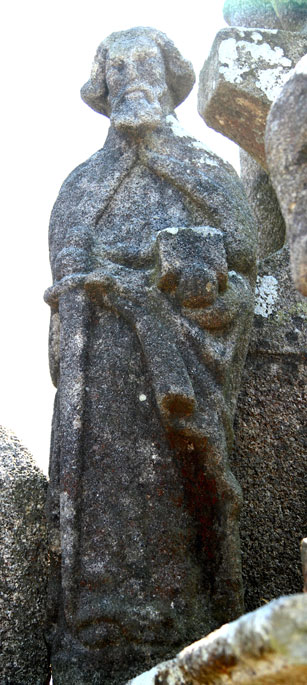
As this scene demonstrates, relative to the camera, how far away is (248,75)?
14.6 feet

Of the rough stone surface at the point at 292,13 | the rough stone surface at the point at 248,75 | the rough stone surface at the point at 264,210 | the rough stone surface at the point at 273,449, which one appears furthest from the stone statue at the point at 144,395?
the rough stone surface at the point at 292,13

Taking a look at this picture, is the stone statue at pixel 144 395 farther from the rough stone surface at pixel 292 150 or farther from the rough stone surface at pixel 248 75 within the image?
the rough stone surface at pixel 292 150

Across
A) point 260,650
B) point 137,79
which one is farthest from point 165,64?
point 260,650

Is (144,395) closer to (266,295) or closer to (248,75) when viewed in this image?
(266,295)

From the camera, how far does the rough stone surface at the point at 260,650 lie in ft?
5.37

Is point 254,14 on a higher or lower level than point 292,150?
higher

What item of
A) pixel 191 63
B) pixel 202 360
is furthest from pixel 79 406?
pixel 191 63

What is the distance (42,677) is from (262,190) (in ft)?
10.0

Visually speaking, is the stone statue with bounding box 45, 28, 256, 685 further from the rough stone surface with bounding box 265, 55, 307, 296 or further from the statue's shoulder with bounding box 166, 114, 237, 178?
the rough stone surface with bounding box 265, 55, 307, 296

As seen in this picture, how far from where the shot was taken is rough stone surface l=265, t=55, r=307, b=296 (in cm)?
201

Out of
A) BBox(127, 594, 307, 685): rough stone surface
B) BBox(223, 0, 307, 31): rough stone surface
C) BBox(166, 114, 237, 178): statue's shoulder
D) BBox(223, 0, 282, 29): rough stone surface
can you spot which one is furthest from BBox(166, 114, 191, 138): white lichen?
BBox(127, 594, 307, 685): rough stone surface

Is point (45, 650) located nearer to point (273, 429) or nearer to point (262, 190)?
point (273, 429)

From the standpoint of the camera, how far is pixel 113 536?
3.02m

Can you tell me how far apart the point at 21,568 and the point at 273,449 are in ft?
3.92
